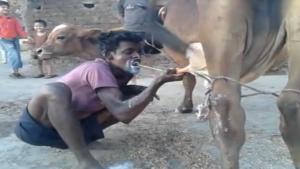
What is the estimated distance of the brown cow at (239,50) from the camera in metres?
2.63

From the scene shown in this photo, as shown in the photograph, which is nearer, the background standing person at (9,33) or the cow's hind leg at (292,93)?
the cow's hind leg at (292,93)

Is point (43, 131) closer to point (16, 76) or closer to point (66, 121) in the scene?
point (66, 121)

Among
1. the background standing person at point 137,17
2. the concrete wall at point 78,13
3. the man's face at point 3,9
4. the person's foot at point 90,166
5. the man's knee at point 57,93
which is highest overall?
the man's knee at point 57,93

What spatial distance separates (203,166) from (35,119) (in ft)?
3.51

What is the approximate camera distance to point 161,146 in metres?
4.11

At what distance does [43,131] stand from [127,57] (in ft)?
2.29

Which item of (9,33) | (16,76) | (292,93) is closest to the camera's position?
(292,93)

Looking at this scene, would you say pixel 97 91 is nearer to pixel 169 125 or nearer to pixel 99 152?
pixel 99 152

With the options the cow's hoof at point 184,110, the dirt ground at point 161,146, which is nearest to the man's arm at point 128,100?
the dirt ground at point 161,146

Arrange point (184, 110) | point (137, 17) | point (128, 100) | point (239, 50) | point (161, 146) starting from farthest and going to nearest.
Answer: point (137, 17) → point (184, 110) → point (161, 146) → point (128, 100) → point (239, 50)

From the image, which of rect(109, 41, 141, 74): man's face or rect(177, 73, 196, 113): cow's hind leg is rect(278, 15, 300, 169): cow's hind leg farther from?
rect(177, 73, 196, 113): cow's hind leg

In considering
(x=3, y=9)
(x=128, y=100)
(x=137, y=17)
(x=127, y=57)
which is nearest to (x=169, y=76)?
(x=128, y=100)

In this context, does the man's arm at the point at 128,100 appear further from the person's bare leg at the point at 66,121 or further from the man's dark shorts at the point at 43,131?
the man's dark shorts at the point at 43,131

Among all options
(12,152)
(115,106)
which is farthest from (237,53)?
(12,152)
